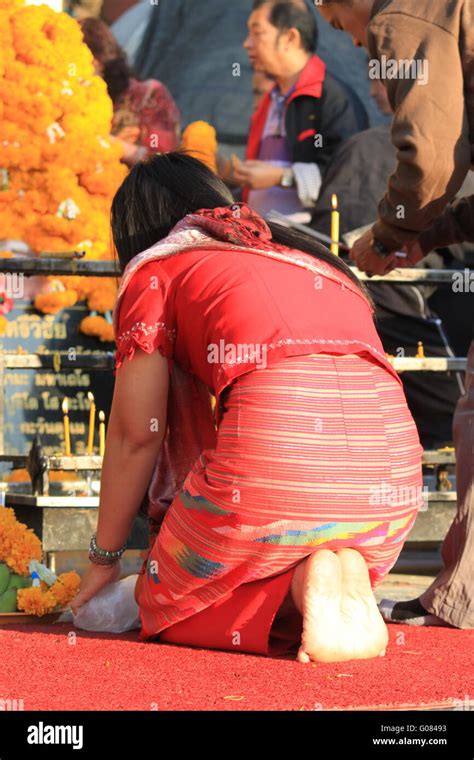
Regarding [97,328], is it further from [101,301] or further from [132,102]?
[132,102]

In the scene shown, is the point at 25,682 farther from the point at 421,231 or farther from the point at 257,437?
the point at 421,231

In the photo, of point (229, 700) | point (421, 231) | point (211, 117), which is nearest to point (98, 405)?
point (211, 117)

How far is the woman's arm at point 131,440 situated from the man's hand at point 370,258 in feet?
2.62

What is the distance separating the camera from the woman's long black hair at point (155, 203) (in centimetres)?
262

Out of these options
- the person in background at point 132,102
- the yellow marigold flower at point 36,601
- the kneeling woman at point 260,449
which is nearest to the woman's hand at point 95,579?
the kneeling woman at point 260,449

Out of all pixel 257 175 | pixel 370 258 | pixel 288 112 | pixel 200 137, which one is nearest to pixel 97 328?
pixel 257 175

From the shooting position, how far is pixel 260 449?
224 centimetres

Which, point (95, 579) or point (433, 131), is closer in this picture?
point (95, 579)

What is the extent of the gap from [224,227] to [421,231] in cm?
68

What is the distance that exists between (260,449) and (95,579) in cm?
55

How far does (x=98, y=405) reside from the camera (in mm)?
5086

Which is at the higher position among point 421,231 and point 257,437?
point 421,231

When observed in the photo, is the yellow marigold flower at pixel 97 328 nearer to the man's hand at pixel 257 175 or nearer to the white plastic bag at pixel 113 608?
the man's hand at pixel 257 175

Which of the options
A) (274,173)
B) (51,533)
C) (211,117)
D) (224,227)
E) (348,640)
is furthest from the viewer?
(211,117)
